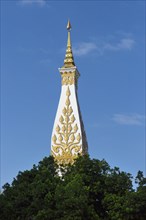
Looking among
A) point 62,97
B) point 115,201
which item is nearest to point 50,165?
point 115,201

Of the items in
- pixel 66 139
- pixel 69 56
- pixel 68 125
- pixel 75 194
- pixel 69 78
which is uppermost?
pixel 69 56

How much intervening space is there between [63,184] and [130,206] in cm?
281

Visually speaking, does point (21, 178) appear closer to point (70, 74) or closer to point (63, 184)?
point (63, 184)

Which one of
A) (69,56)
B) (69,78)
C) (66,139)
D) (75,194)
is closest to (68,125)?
(66,139)

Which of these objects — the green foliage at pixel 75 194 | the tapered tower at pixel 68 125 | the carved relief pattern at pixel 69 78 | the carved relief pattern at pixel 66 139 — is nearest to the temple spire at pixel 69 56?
the tapered tower at pixel 68 125

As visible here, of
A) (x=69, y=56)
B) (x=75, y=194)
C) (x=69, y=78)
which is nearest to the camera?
(x=75, y=194)

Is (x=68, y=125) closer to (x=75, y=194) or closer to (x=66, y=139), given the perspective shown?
(x=66, y=139)

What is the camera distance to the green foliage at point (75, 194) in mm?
15672

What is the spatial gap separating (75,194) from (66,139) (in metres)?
7.60

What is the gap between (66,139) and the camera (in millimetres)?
23312

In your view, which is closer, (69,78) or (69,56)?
(69,78)

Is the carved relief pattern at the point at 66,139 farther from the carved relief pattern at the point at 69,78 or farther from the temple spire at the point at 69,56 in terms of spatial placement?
the temple spire at the point at 69,56

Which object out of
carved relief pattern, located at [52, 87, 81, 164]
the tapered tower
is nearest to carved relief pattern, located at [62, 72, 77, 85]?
the tapered tower

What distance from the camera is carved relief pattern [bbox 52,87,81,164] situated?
22969 mm
